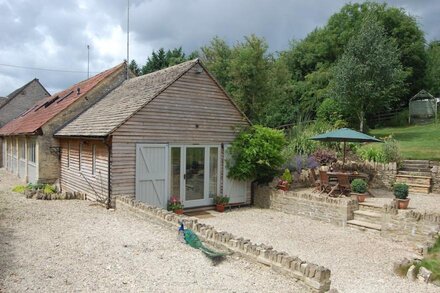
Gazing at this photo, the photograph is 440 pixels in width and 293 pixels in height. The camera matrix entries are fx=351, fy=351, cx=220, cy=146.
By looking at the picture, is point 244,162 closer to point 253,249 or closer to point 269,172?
point 269,172

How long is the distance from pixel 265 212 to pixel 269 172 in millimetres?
1858

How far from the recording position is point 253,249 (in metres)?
6.80

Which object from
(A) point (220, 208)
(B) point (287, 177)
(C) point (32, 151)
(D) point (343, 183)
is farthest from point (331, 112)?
(C) point (32, 151)

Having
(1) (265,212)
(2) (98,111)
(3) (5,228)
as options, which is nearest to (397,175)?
(1) (265,212)

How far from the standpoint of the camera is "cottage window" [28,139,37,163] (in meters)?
17.2

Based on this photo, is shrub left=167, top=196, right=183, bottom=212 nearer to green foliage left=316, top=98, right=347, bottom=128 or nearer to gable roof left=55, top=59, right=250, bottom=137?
gable roof left=55, top=59, right=250, bottom=137

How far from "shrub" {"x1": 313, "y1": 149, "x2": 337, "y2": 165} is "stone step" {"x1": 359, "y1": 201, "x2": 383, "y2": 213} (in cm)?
506

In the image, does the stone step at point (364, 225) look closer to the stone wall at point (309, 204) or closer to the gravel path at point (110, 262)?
the stone wall at point (309, 204)

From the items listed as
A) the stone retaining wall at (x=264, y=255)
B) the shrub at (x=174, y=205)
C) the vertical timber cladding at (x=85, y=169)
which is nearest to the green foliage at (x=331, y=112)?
the shrub at (x=174, y=205)

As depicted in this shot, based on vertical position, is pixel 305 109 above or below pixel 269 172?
above

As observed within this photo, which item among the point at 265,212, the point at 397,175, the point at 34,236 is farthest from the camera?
the point at 397,175

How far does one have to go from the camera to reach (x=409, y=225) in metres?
9.38

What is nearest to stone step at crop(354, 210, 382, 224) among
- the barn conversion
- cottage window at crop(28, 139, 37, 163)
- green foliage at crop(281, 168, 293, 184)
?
green foliage at crop(281, 168, 293, 184)

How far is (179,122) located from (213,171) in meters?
2.45
